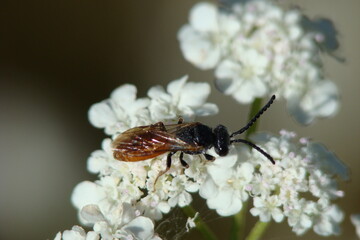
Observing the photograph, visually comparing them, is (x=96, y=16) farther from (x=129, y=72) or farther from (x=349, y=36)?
(x=349, y=36)

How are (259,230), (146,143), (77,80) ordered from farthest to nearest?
1. (77,80)
2. (259,230)
3. (146,143)

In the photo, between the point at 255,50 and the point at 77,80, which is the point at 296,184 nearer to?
the point at 255,50

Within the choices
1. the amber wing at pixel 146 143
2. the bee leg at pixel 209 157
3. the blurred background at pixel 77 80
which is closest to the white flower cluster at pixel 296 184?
the bee leg at pixel 209 157

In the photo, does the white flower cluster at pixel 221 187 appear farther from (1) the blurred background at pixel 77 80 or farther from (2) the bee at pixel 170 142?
(1) the blurred background at pixel 77 80

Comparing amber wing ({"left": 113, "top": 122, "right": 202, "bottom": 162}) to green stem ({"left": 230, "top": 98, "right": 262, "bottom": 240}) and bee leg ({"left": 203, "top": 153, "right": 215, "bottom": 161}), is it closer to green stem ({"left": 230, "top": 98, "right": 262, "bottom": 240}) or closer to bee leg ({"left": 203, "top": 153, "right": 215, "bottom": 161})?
bee leg ({"left": 203, "top": 153, "right": 215, "bottom": 161})

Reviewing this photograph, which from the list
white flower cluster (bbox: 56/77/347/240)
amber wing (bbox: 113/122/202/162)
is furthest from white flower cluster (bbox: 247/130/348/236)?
amber wing (bbox: 113/122/202/162)

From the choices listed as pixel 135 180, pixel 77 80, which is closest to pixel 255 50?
pixel 135 180
